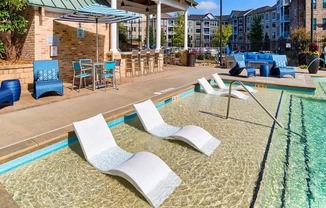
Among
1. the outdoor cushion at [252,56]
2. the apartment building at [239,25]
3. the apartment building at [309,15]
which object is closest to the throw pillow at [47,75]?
the outdoor cushion at [252,56]

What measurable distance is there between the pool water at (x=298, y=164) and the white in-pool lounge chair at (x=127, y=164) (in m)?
1.16

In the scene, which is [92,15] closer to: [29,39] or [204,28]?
[29,39]

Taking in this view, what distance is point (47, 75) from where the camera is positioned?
7.42 meters

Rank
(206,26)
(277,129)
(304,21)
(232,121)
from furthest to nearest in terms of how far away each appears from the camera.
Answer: (206,26) → (304,21) → (232,121) → (277,129)

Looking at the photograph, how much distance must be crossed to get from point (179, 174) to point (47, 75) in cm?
539

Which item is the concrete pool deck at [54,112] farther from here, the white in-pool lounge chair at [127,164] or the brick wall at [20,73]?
the white in-pool lounge chair at [127,164]

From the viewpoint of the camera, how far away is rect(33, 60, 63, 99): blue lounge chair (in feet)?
22.6

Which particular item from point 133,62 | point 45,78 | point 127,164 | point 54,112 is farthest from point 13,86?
point 133,62

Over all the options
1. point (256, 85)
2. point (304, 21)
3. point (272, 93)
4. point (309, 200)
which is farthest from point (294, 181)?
point (304, 21)

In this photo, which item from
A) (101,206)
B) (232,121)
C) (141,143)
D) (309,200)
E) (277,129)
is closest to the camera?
(101,206)

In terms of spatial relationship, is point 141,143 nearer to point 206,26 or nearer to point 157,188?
point 157,188

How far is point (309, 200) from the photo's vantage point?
122 inches

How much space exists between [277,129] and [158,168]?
3089 millimetres

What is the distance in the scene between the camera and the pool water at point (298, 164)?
313 cm
